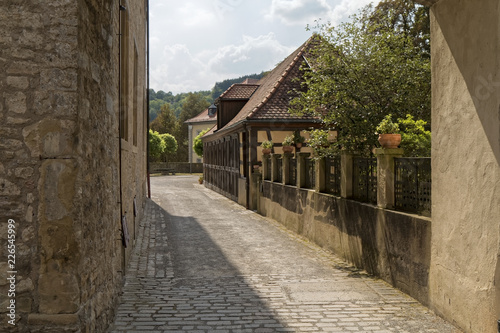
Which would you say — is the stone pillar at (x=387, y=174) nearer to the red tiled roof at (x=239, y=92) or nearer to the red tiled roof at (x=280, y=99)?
the red tiled roof at (x=280, y=99)

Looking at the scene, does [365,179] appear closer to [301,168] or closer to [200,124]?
[301,168]

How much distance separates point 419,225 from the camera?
236 inches

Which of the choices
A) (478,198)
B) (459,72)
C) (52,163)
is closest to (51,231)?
(52,163)

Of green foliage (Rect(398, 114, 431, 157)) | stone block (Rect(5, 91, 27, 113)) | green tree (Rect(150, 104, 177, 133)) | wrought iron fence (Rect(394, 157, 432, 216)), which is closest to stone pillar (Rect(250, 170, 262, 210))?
green foliage (Rect(398, 114, 431, 157))

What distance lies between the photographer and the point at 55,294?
399cm

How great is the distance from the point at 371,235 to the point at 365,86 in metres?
3.19

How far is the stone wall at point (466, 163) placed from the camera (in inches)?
178

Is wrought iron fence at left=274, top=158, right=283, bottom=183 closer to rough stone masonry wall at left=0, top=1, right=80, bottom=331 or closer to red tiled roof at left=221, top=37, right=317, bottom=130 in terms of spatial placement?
red tiled roof at left=221, top=37, right=317, bottom=130

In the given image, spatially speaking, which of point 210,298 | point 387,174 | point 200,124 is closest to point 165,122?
point 200,124

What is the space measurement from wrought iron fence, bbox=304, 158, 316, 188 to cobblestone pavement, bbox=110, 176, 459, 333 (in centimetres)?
130

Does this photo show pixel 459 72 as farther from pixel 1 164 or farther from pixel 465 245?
pixel 1 164

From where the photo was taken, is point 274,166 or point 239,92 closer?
point 274,166

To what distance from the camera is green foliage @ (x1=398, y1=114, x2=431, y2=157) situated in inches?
335

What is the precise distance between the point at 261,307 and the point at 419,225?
2182 mm
